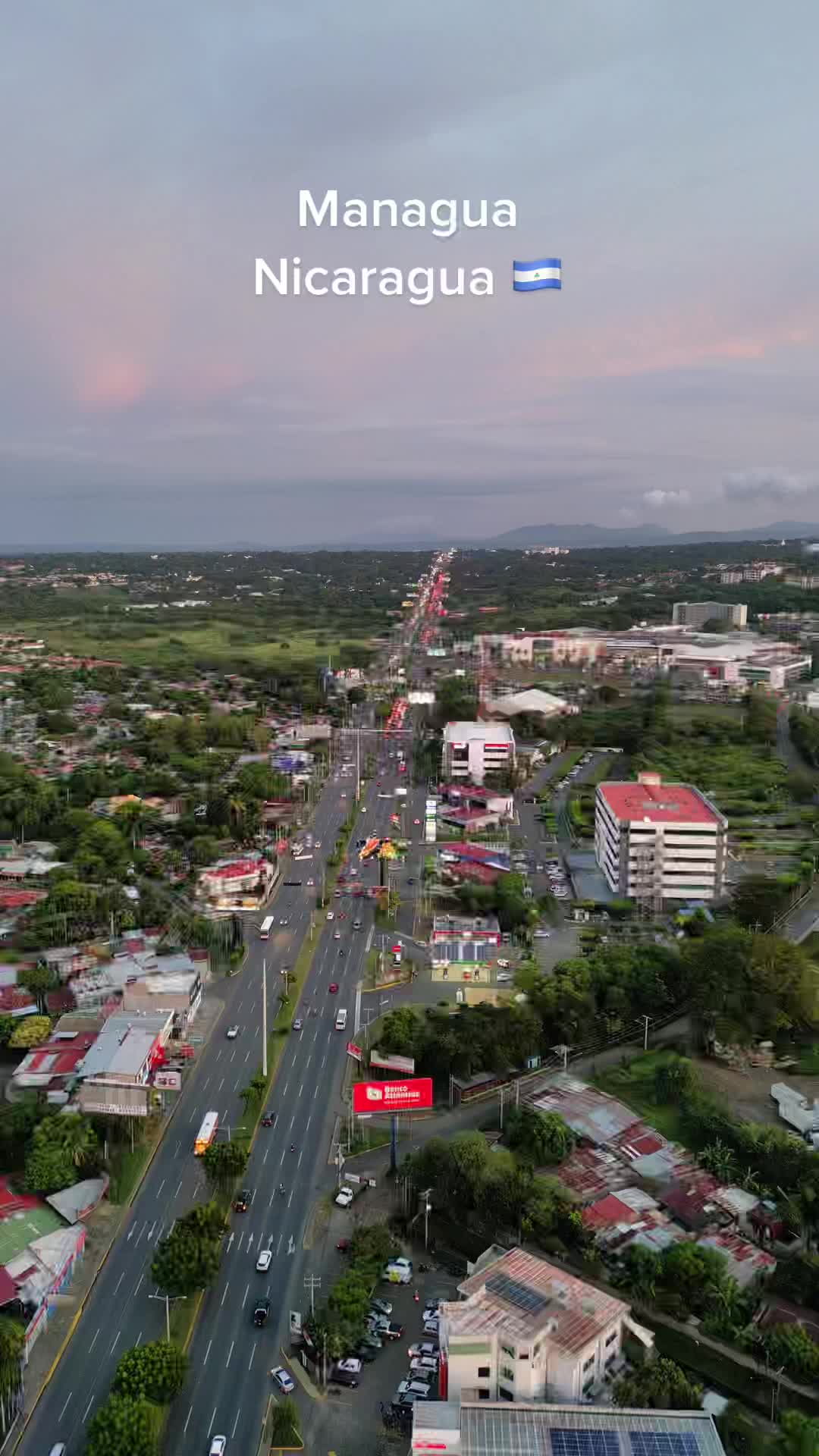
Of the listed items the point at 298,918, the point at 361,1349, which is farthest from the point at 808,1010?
the point at 298,918

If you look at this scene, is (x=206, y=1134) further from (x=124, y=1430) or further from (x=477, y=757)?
(x=477, y=757)

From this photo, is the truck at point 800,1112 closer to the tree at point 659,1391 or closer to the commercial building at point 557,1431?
the tree at point 659,1391

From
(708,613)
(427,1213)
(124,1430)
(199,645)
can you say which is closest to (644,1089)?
(427,1213)

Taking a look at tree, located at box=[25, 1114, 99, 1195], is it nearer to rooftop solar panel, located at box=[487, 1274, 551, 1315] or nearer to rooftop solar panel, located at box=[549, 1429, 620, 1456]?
rooftop solar panel, located at box=[487, 1274, 551, 1315]

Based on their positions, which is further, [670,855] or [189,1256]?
[670,855]

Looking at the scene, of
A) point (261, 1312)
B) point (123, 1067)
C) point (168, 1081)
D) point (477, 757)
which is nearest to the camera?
point (261, 1312)

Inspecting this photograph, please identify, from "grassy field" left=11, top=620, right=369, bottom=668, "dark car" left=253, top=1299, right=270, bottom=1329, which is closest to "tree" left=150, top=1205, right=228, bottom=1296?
"dark car" left=253, top=1299, right=270, bottom=1329
